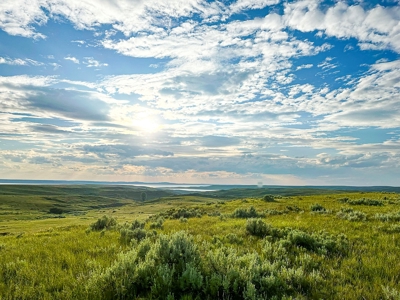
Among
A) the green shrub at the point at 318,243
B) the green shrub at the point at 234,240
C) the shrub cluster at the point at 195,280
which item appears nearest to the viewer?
the shrub cluster at the point at 195,280

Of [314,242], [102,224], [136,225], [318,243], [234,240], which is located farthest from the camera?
[102,224]

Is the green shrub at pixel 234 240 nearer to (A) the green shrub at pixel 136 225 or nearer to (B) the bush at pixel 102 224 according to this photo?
(A) the green shrub at pixel 136 225

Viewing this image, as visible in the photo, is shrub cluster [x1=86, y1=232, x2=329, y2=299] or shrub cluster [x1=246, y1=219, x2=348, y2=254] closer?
shrub cluster [x1=86, y1=232, x2=329, y2=299]

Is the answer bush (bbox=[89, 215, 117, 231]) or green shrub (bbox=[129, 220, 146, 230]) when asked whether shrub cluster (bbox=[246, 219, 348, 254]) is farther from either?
bush (bbox=[89, 215, 117, 231])

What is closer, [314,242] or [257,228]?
[314,242]

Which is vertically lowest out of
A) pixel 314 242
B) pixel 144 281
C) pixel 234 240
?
pixel 234 240

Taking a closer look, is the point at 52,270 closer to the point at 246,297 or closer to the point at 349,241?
the point at 246,297

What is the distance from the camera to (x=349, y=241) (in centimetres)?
902

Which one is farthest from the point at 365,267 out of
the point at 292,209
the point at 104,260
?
the point at 292,209

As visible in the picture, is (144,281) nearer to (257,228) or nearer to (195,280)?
(195,280)

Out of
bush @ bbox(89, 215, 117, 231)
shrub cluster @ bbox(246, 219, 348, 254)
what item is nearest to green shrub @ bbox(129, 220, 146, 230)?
bush @ bbox(89, 215, 117, 231)

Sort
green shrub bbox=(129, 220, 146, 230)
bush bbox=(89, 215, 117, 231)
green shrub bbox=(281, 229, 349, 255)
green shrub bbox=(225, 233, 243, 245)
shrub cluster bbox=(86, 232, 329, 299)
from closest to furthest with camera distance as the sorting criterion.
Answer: shrub cluster bbox=(86, 232, 329, 299), green shrub bbox=(281, 229, 349, 255), green shrub bbox=(225, 233, 243, 245), green shrub bbox=(129, 220, 146, 230), bush bbox=(89, 215, 117, 231)

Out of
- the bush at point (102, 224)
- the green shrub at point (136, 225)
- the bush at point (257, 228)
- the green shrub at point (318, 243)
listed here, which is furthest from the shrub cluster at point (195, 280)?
the bush at point (102, 224)

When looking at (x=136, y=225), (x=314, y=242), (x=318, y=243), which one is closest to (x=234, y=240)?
(x=314, y=242)
